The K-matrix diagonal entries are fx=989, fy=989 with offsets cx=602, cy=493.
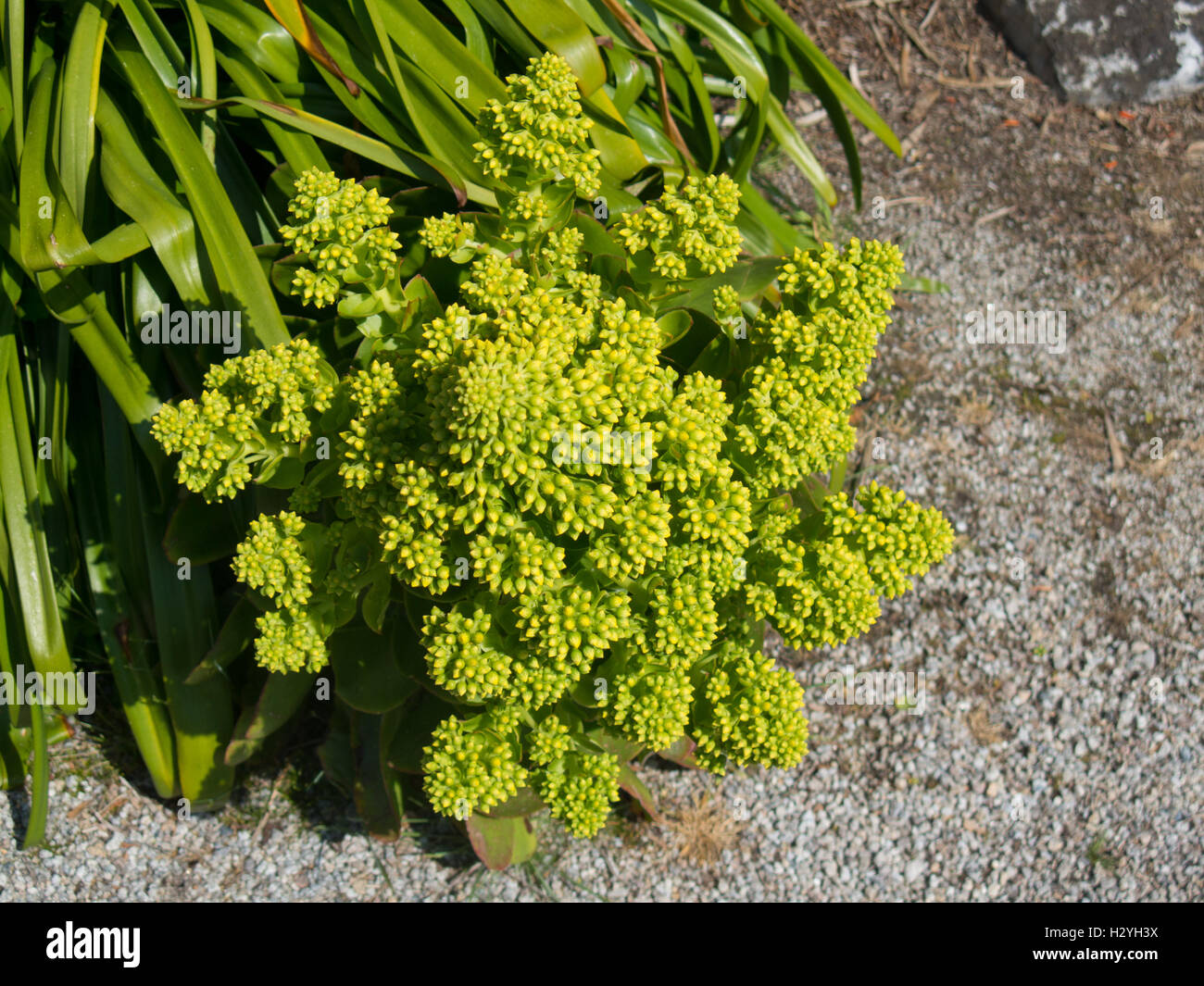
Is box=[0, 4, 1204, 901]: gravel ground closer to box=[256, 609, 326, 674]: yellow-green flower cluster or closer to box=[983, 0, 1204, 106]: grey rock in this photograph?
box=[983, 0, 1204, 106]: grey rock

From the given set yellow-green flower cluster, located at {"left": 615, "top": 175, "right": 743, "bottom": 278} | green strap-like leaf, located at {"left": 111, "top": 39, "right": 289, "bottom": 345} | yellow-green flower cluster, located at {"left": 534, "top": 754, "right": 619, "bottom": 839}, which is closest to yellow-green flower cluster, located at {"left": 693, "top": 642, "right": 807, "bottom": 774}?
yellow-green flower cluster, located at {"left": 534, "top": 754, "right": 619, "bottom": 839}

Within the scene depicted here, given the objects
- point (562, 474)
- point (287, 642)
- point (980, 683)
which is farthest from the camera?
point (980, 683)

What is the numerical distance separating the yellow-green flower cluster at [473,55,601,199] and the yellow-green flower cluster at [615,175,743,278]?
0.14 metres

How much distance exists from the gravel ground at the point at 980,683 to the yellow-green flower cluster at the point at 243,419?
132 cm

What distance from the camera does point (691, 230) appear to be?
6.70ft

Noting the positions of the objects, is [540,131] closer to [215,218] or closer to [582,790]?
[215,218]

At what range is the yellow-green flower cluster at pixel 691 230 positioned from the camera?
2035mm

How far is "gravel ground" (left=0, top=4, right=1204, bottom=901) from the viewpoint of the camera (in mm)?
2799

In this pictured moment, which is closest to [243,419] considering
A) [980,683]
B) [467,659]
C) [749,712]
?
[467,659]

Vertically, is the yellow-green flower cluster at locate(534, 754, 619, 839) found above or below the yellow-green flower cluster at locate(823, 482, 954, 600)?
below

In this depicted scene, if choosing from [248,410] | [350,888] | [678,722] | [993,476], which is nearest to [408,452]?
[248,410]

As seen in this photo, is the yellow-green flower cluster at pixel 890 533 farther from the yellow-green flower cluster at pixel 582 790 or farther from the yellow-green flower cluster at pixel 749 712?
the yellow-green flower cluster at pixel 582 790

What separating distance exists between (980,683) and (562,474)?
196 cm

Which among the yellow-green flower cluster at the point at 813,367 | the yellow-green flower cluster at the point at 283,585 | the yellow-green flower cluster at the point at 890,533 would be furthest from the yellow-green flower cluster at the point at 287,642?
the yellow-green flower cluster at the point at 890,533
